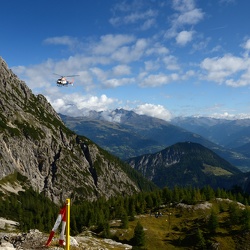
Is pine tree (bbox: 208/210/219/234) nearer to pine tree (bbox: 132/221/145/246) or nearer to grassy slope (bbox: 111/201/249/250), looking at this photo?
grassy slope (bbox: 111/201/249/250)

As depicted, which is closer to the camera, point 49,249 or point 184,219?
point 49,249

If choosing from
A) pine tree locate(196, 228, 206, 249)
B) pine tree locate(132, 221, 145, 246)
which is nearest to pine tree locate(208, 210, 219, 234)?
pine tree locate(196, 228, 206, 249)

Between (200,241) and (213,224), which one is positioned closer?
(200,241)

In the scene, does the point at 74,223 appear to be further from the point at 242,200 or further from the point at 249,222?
the point at 242,200

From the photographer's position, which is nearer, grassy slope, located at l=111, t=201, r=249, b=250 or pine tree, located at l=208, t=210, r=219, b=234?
grassy slope, located at l=111, t=201, r=249, b=250

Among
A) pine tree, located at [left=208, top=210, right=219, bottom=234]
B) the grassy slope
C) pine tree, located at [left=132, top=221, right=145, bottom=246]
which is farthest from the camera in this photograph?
pine tree, located at [left=208, top=210, right=219, bottom=234]

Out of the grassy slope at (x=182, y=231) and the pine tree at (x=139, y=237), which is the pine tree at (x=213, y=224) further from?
the pine tree at (x=139, y=237)

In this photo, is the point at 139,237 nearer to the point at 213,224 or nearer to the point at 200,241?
the point at 200,241

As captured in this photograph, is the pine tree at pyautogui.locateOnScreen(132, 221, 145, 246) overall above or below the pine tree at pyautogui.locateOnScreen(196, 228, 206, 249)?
above

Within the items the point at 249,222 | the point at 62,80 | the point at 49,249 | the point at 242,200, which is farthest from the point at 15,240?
the point at 242,200

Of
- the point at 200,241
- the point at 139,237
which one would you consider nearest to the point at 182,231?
the point at 200,241

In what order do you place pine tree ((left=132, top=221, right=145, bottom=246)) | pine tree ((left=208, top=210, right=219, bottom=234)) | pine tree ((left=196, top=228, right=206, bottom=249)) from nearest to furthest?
pine tree ((left=132, top=221, right=145, bottom=246)), pine tree ((left=196, top=228, right=206, bottom=249)), pine tree ((left=208, top=210, right=219, bottom=234))
